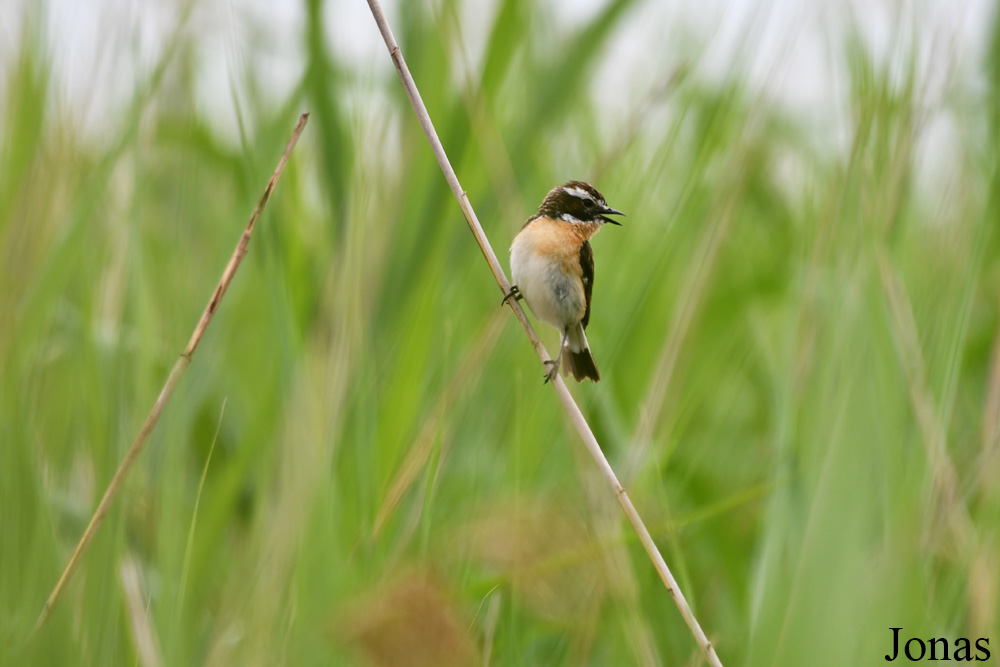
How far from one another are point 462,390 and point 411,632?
34.2 inches

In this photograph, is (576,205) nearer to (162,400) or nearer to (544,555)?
(544,555)

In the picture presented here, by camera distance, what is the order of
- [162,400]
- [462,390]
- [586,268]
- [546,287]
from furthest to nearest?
[586,268]
[546,287]
[462,390]
[162,400]

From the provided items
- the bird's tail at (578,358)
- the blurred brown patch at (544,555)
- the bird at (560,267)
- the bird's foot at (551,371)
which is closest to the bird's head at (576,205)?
the bird at (560,267)

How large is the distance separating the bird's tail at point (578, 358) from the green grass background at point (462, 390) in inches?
13.4

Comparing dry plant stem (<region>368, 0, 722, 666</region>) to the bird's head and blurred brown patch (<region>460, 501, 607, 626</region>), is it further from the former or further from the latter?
the bird's head

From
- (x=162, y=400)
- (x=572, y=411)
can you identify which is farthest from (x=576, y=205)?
(x=162, y=400)

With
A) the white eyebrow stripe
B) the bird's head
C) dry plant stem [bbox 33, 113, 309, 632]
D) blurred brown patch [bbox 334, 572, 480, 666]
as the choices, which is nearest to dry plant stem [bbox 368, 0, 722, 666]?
dry plant stem [bbox 33, 113, 309, 632]

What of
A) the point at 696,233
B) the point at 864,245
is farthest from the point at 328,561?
the point at 696,233

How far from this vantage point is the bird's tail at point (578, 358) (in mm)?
3025

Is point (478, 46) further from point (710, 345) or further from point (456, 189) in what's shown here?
point (710, 345)

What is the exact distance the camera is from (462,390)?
214 cm

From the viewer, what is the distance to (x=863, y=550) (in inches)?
42.4

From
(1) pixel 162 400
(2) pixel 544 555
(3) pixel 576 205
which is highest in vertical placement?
(3) pixel 576 205

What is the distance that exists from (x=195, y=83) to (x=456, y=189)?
116 cm
